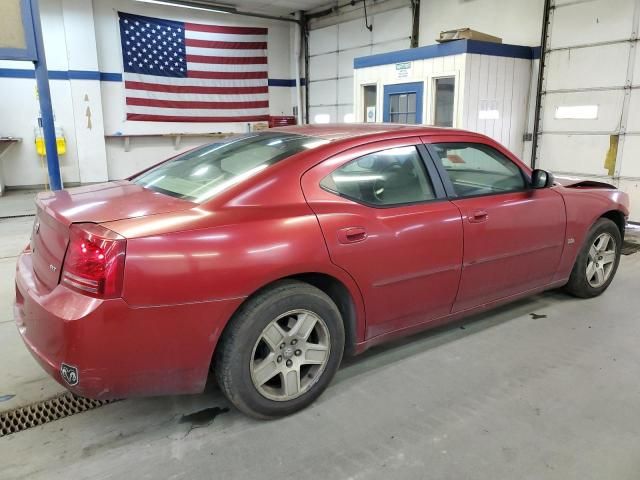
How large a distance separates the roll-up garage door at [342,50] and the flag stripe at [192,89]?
1375 millimetres

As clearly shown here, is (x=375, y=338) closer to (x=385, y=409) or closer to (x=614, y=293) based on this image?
(x=385, y=409)

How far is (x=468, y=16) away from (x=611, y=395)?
A: 7.51 metres

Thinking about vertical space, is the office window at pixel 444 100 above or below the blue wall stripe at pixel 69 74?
below

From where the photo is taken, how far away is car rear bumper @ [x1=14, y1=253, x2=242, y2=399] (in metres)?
1.85

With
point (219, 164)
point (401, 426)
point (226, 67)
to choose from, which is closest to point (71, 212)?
point (219, 164)

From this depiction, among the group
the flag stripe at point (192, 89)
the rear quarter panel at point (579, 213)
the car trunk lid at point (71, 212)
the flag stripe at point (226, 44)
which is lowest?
the rear quarter panel at point (579, 213)

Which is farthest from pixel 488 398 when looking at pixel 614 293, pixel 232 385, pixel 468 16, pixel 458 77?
pixel 468 16

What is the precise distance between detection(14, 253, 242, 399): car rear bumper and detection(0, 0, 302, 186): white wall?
29.8ft

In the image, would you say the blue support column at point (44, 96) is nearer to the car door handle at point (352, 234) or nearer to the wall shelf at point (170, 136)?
the car door handle at point (352, 234)

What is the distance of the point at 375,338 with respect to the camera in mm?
2621

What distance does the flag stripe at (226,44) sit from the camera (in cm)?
1105

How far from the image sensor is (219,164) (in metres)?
2.61

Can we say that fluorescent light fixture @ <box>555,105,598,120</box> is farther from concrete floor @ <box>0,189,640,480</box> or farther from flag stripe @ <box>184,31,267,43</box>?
flag stripe @ <box>184,31,267,43</box>

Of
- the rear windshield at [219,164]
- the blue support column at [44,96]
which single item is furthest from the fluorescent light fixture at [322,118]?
the rear windshield at [219,164]
